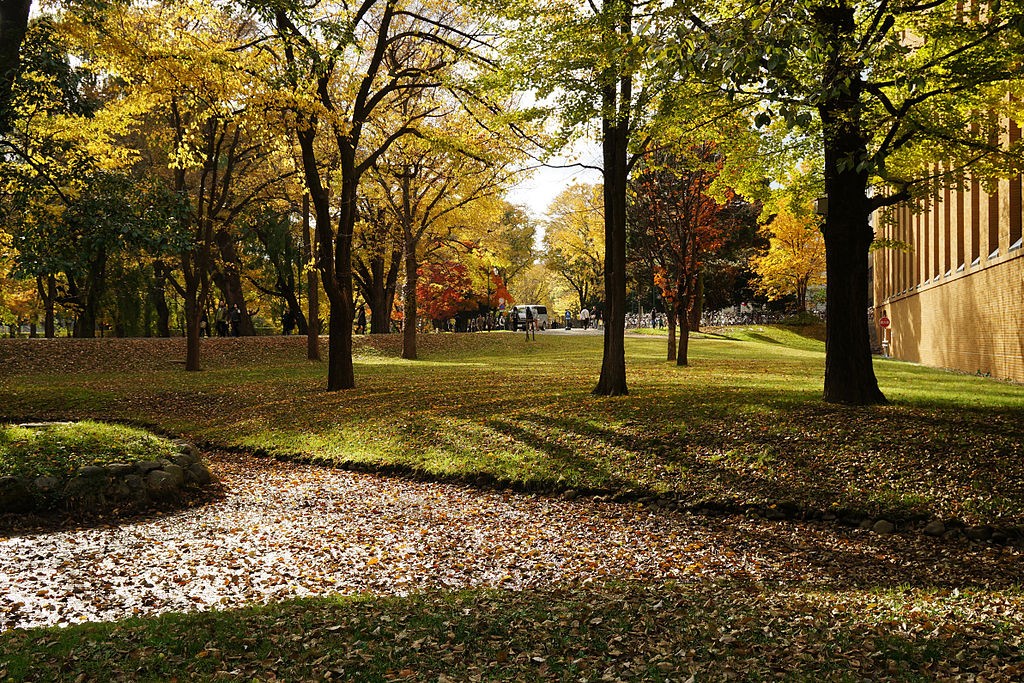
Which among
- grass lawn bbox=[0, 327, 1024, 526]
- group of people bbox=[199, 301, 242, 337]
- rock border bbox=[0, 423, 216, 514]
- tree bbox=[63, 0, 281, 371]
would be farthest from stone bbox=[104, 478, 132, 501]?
group of people bbox=[199, 301, 242, 337]

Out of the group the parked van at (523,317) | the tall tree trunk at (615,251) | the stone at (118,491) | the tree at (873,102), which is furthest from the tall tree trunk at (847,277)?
the parked van at (523,317)

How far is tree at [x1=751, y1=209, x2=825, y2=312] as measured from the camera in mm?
43688

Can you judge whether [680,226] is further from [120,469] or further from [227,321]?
[227,321]

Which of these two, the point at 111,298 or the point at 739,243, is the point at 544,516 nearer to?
the point at 111,298

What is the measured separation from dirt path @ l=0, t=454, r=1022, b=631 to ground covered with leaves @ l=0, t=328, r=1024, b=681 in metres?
0.04

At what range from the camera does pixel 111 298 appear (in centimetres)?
3188

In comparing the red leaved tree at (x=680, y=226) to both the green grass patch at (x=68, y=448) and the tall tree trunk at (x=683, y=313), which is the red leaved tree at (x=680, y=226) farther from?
the green grass patch at (x=68, y=448)

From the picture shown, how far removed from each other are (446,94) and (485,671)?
2240 centimetres

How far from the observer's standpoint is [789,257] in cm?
4359

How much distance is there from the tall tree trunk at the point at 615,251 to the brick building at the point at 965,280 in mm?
5434

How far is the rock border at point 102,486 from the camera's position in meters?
8.59

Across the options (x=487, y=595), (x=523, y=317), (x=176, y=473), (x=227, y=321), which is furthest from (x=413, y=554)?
(x=523, y=317)

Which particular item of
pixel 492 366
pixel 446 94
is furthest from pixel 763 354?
pixel 446 94

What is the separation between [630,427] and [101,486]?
23.6 ft
